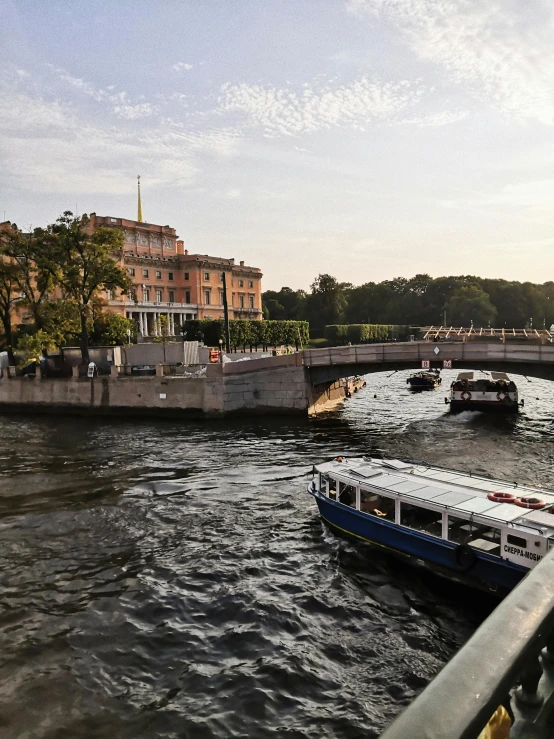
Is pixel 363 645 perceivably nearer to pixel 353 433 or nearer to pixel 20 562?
pixel 20 562

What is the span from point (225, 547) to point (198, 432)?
2085 cm

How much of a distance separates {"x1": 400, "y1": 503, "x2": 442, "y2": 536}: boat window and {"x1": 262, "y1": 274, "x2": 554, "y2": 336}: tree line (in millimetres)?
130468

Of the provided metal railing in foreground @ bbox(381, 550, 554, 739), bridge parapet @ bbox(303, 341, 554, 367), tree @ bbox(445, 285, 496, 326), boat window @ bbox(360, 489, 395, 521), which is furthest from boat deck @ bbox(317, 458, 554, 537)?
tree @ bbox(445, 285, 496, 326)

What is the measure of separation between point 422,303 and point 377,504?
155 meters

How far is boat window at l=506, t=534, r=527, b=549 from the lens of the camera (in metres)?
14.2

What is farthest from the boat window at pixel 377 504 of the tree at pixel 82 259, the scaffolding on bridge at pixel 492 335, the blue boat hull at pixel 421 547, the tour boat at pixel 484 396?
the tree at pixel 82 259

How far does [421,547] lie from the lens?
53.0 ft

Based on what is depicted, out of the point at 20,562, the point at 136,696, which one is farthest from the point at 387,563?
the point at 20,562

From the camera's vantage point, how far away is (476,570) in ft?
48.8

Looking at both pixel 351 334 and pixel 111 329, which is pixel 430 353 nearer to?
pixel 111 329

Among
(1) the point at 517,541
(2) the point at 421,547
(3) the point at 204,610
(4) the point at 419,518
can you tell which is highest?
(1) the point at 517,541

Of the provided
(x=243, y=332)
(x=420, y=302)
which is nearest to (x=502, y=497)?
(x=243, y=332)

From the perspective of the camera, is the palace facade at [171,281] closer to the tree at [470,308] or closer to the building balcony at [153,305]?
the building balcony at [153,305]

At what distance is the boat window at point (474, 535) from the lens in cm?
1519
